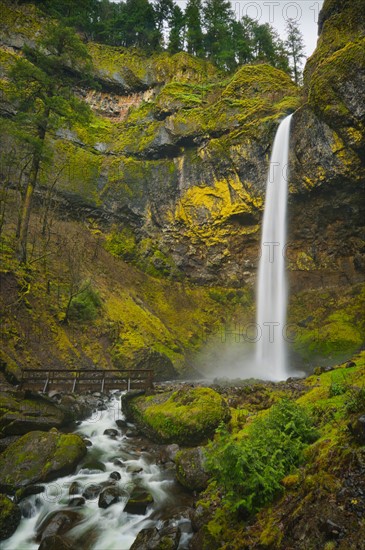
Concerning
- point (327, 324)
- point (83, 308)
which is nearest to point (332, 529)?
point (83, 308)

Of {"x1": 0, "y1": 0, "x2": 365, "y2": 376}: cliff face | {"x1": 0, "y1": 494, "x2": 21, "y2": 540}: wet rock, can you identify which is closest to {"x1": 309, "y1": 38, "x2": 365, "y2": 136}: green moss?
{"x1": 0, "y1": 0, "x2": 365, "y2": 376}: cliff face

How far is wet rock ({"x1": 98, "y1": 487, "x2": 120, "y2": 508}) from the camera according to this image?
7.24 meters

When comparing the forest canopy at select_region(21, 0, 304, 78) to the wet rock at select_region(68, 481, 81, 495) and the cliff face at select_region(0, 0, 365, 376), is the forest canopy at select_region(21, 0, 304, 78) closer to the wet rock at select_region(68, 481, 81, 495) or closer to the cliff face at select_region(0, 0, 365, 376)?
the cliff face at select_region(0, 0, 365, 376)

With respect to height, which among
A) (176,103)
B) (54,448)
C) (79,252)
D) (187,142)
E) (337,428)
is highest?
(176,103)

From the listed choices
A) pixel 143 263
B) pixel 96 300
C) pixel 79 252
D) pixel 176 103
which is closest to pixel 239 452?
pixel 96 300

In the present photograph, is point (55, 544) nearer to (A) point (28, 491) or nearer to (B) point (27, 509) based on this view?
(B) point (27, 509)

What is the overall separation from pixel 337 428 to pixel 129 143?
36.4 meters

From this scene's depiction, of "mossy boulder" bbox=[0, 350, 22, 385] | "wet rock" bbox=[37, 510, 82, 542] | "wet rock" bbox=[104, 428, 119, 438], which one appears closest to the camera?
"wet rock" bbox=[37, 510, 82, 542]

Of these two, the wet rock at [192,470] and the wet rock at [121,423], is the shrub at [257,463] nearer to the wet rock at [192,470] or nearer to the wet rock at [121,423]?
the wet rock at [192,470]

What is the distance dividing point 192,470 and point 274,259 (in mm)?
24519

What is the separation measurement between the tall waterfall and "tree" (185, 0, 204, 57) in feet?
Result: 101

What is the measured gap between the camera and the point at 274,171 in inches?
1148

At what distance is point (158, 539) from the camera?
5684 millimetres

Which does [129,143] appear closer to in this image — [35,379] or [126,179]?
[126,179]
